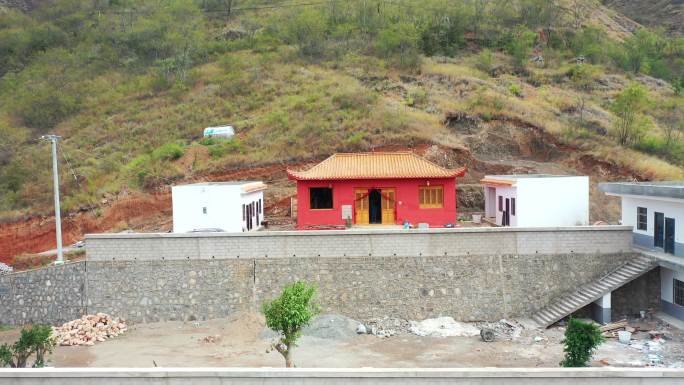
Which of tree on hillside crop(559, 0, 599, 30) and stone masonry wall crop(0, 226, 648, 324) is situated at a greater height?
tree on hillside crop(559, 0, 599, 30)

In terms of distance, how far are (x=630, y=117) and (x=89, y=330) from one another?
28.6 meters

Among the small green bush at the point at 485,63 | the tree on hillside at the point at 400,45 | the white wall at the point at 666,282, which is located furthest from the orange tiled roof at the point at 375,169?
the small green bush at the point at 485,63

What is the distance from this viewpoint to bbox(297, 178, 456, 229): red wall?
877 inches

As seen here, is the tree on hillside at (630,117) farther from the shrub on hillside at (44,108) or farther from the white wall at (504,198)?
the shrub on hillside at (44,108)

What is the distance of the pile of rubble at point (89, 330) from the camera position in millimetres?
15842

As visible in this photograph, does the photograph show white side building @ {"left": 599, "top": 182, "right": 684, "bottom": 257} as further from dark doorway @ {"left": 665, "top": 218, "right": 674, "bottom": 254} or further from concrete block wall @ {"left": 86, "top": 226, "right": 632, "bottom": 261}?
concrete block wall @ {"left": 86, "top": 226, "right": 632, "bottom": 261}

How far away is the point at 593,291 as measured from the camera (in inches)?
627

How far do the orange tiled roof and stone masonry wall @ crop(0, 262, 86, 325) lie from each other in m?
8.60

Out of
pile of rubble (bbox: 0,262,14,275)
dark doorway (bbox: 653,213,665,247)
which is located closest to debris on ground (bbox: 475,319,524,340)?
dark doorway (bbox: 653,213,665,247)

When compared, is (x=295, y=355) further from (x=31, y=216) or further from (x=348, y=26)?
(x=348, y=26)

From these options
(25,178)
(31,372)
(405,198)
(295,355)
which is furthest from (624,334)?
(25,178)

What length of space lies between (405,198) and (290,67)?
21392mm

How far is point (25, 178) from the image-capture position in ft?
101

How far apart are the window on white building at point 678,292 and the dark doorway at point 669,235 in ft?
2.81
